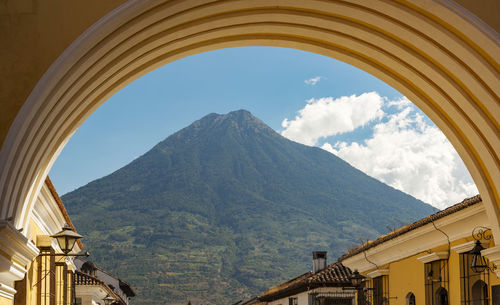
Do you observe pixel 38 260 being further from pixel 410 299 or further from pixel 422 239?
pixel 410 299

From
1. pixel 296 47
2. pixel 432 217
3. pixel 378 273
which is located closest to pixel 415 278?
pixel 378 273

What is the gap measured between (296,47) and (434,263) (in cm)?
765

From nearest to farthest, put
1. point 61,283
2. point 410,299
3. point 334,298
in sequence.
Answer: point 61,283 → point 410,299 → point 334,298

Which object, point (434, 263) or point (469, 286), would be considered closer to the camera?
point (469, 286)

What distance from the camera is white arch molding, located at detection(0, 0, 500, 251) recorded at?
512 cm

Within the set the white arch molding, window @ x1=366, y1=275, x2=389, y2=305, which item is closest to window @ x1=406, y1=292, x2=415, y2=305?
window @ x1=366, y1=275, x2=389, y2=305

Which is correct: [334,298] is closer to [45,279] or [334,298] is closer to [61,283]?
[61,283]

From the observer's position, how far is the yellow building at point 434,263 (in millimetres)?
11281

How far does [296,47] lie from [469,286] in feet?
22.4

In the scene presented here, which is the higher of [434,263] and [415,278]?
[434,263]

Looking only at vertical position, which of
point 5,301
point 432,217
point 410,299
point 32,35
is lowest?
point 5,301

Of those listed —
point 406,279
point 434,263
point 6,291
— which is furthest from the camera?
point 406,279

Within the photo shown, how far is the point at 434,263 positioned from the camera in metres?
13.3

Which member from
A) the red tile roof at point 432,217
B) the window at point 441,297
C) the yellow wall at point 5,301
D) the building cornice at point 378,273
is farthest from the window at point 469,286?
the yellow wall at point 5,301
